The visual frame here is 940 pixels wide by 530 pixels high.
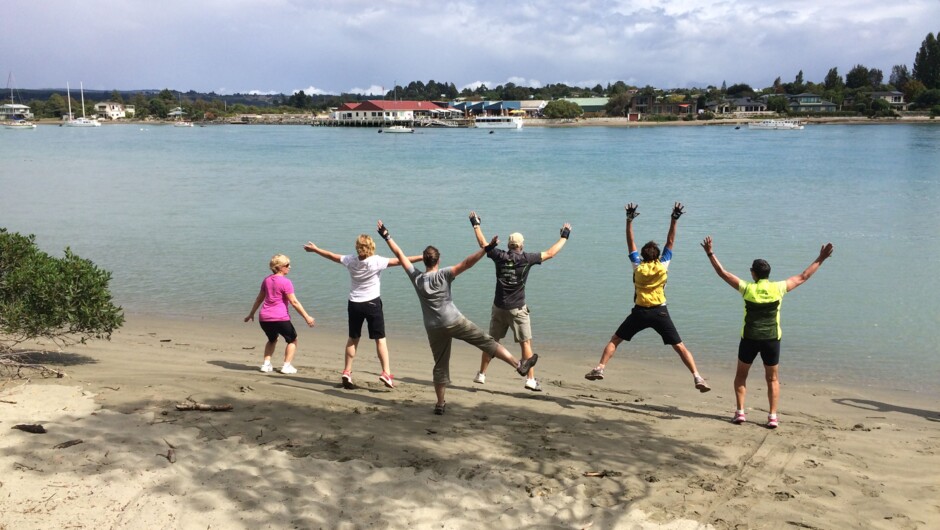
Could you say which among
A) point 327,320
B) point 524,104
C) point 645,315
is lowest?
point 327,320

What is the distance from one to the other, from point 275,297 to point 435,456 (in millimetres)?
3279

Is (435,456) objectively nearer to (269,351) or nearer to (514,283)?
(514,283)

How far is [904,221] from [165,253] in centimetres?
2368

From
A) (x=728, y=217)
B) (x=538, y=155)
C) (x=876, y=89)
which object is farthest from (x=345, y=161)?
(x=876, y=89)

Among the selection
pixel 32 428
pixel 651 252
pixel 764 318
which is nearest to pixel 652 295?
pixel 651 252

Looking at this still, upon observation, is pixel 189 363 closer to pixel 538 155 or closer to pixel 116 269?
pixel 116 269

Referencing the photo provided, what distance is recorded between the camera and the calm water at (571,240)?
38.4 feet

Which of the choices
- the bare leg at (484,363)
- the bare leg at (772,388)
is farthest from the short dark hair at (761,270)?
the bare leg at (484,363)

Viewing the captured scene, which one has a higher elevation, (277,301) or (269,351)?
(277,301)

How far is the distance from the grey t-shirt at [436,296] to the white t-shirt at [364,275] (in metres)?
1.04

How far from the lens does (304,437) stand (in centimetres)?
592

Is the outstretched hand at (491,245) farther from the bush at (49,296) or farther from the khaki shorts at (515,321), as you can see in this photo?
the bush at (49,296)

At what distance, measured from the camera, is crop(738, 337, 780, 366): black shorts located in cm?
666

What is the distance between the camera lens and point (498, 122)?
14950 centimetres
